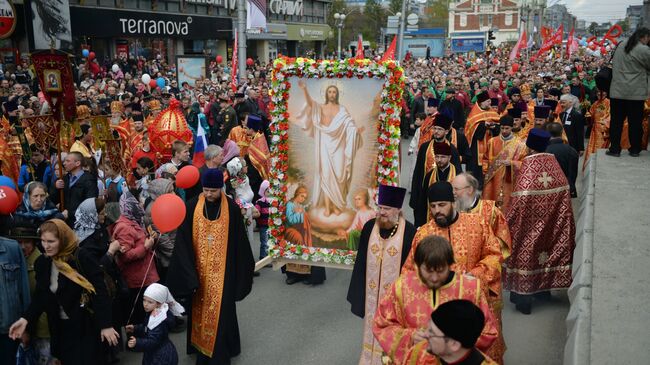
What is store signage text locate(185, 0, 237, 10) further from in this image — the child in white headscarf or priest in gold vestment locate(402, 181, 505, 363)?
priest in gold vestment locate(402, 181, 505, 363)

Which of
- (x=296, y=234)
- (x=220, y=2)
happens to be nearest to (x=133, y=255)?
(x=296, y=234)

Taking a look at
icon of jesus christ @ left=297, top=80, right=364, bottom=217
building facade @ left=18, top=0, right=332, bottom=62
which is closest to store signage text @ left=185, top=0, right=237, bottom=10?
building facade @ left=18, top=0, right=332, bottom=62

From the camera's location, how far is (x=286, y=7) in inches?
1941

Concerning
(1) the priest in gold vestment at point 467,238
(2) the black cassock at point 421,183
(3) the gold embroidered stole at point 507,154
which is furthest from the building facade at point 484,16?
(1) the priest in gold vestment at point 467,238

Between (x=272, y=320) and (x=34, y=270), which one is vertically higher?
(x=34, y=270)

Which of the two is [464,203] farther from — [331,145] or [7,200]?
[7,200]

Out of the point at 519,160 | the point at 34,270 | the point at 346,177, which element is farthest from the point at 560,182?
the point at 34,270

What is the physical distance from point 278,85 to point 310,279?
277cm

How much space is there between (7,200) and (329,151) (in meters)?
3.07

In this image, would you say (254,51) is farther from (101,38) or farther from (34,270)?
(34,270)

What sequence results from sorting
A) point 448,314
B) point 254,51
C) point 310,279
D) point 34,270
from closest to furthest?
point 448,314
point 34,270
point 310,279
point 254,51

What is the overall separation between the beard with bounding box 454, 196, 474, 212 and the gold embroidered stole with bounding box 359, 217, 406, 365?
1.85 ft

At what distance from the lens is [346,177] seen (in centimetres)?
712

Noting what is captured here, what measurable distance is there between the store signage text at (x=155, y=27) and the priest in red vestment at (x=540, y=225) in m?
26.4
